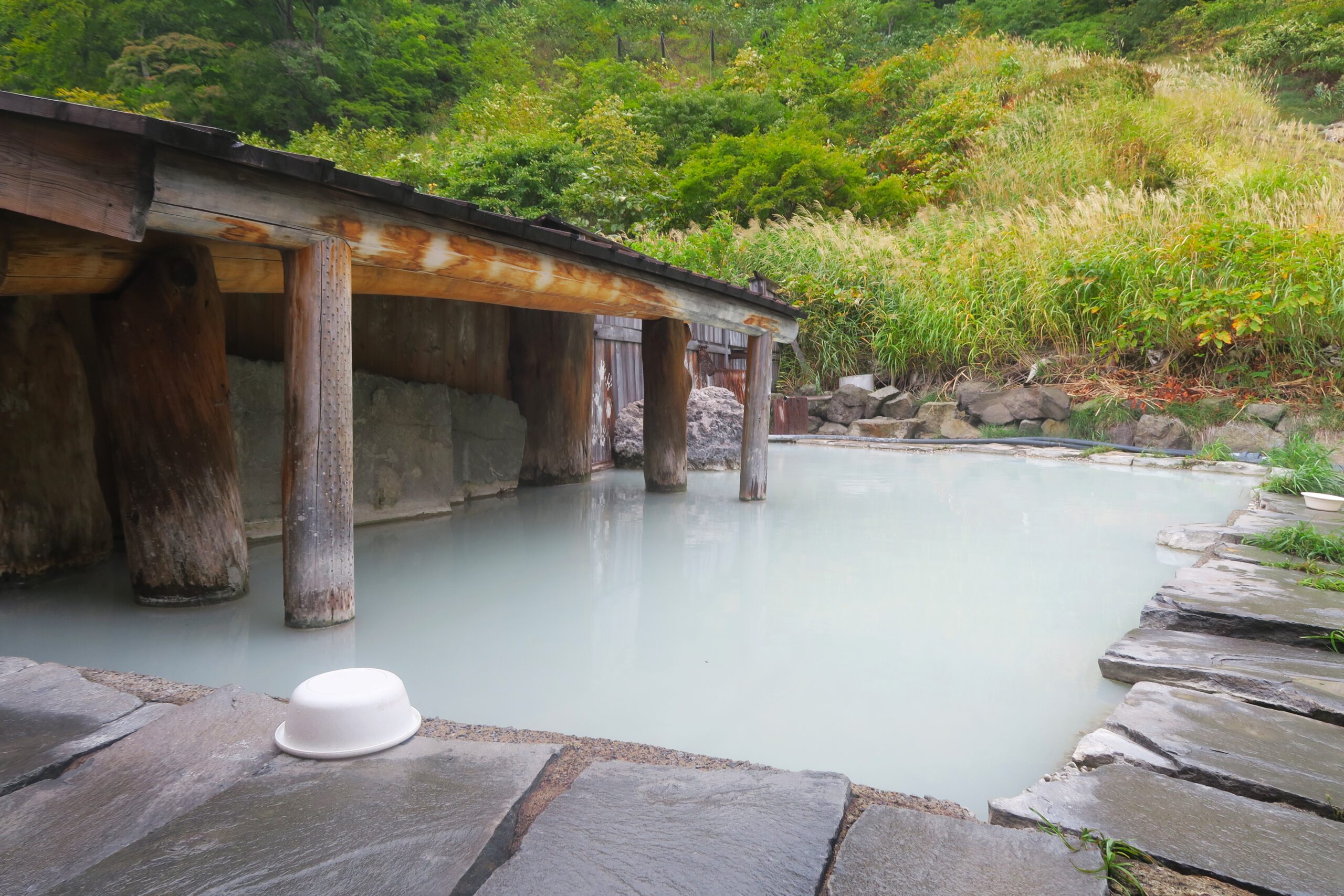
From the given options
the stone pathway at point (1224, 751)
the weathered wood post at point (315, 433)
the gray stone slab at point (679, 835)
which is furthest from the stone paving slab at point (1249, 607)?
the weathered wood post at point (315, 433)

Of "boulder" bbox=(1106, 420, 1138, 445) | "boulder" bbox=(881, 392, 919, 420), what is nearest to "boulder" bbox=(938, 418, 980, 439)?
"boulder" bbox=(881, 392, 919, 420)

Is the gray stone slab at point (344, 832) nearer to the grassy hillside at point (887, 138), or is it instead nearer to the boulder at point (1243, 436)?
the boulder at point (1243, 436)

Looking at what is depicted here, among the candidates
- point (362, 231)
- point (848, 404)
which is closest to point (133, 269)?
point (362, 231)

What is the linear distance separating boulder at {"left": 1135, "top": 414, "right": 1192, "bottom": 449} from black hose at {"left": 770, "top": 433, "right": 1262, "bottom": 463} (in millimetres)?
99

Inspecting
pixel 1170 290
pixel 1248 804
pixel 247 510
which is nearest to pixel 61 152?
pixel 247 510

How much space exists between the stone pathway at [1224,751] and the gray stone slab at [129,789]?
1.24m

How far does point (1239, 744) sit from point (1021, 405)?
27.3 ft

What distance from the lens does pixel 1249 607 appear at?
2.20m

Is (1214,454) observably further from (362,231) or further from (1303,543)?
(362,231)

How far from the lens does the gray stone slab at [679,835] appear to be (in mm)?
980

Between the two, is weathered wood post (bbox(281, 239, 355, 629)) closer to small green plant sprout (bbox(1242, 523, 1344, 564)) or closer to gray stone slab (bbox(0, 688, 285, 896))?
gray stone slab (bbox(0, 688, 285, 896))

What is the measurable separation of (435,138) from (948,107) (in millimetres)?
11165

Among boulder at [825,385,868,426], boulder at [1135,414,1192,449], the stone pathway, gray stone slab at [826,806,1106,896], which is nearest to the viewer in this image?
gray stone slab at [826,806,1106,896]

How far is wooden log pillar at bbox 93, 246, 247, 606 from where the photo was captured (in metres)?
2.55
